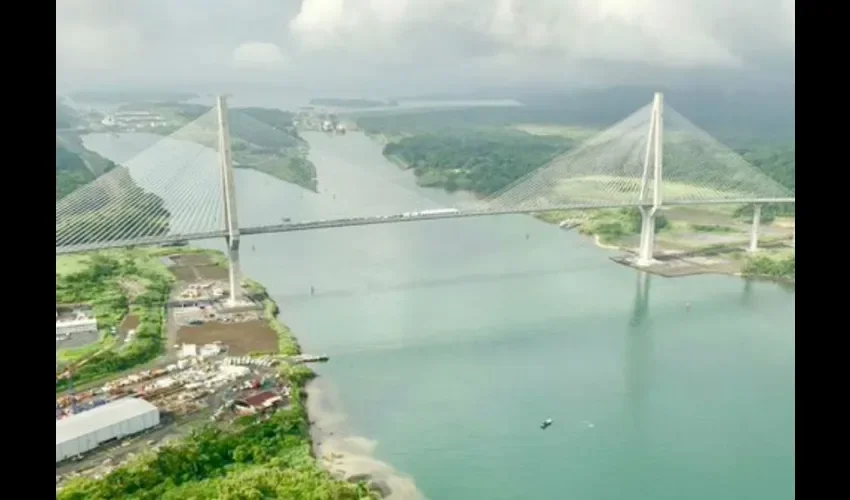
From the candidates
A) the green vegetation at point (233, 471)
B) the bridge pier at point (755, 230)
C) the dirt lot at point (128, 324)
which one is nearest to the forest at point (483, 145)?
the bridge pier at point (755, 230)

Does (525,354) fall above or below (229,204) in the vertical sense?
below

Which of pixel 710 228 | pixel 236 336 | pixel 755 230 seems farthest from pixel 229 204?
pixel 710 228

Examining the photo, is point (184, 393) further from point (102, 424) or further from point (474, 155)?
point (474, 155)

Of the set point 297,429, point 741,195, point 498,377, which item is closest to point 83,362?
point 297,429

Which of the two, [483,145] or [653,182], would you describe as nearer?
[653,182]

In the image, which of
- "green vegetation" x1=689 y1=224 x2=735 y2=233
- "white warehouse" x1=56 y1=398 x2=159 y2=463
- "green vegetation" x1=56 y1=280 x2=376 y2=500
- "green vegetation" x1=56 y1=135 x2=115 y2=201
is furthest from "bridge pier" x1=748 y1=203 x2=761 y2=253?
"green vegetation" x1=56 y1=135 x2=115 y2=201

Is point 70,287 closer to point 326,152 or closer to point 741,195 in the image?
point 326,152

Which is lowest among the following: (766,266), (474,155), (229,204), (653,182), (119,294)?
(119,294)
